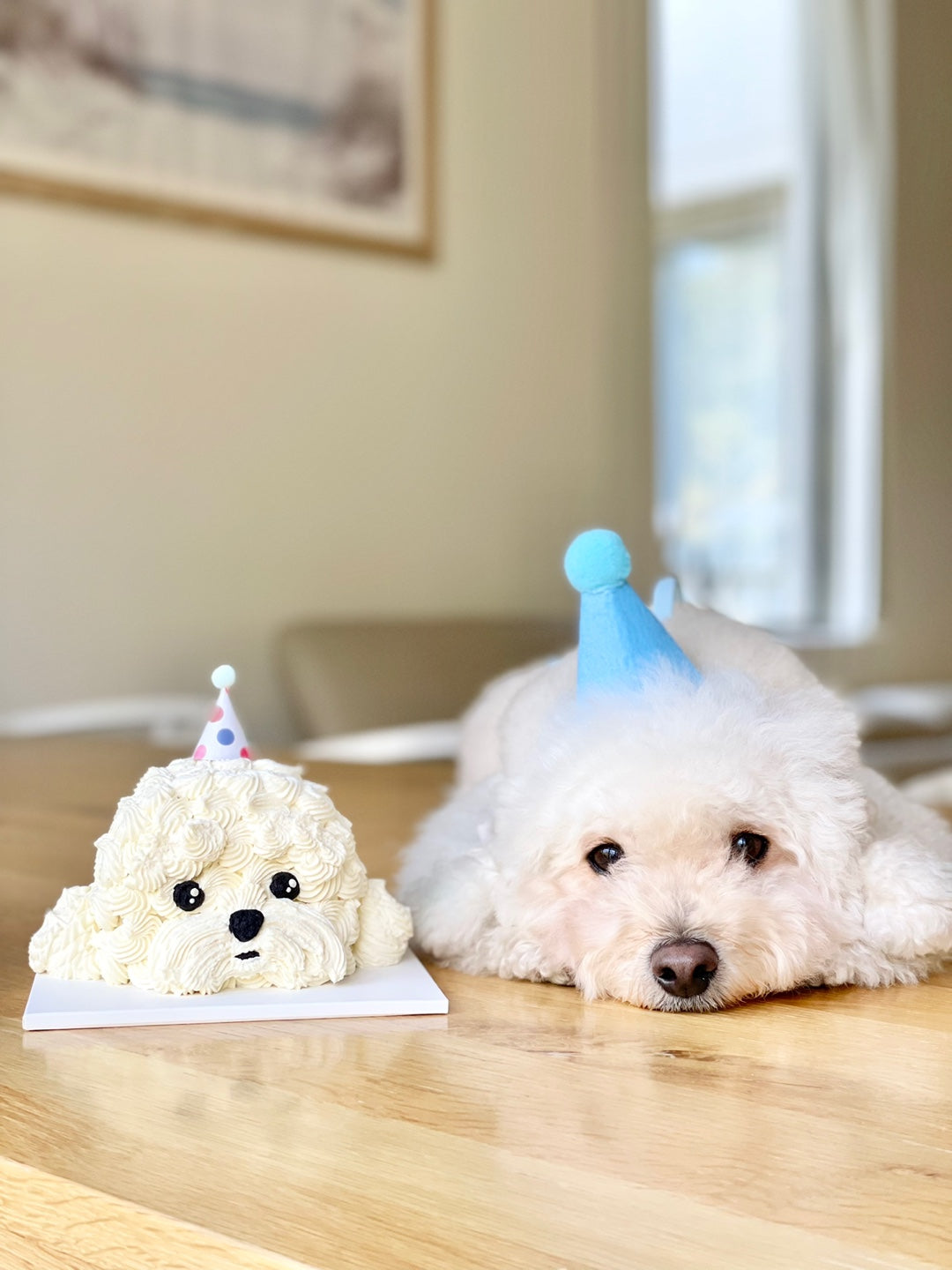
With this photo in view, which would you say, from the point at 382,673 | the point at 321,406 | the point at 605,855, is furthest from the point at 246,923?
the point at 321,406

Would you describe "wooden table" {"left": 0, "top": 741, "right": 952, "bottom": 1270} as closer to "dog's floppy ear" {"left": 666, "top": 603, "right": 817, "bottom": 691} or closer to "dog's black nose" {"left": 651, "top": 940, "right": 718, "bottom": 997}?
"dog's black nose" {"left": 651, "top": 940, "right": 718, "bottom": 997}

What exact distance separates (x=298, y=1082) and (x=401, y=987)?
121 mm

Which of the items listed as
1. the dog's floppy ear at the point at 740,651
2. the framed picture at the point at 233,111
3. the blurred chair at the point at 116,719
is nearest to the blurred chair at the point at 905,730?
the blurred chair at the point at 116,719

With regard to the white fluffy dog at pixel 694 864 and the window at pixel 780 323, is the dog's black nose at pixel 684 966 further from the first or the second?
the window at pixel 780 323

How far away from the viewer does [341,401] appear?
3.31 meters

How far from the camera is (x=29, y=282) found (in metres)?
2.77

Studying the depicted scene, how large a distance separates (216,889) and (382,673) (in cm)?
231

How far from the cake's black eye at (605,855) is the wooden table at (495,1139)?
71mm

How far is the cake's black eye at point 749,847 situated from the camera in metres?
0.68

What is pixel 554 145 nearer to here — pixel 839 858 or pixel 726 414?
pixel 726 414

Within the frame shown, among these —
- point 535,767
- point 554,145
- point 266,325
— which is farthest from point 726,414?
point 535,767

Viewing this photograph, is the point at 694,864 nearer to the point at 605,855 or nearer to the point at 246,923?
the point at 605,855

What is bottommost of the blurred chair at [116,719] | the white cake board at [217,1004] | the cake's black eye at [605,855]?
the blurred chair at [116,719]

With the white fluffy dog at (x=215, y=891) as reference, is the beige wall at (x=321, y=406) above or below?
above
